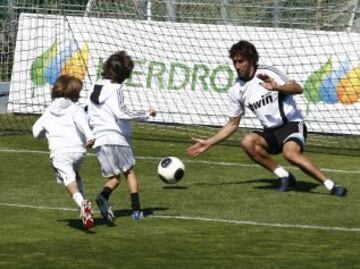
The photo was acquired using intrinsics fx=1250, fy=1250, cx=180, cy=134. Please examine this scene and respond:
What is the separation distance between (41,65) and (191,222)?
34.0 feet

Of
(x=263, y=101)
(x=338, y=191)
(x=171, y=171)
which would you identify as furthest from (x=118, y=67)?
(x=338, y=191)

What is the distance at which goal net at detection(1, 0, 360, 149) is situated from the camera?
2044 cm

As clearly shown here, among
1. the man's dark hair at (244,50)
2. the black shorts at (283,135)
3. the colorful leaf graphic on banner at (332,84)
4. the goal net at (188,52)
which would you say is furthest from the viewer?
the goal net at (188,52)

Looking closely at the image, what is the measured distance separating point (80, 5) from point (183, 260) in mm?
12825

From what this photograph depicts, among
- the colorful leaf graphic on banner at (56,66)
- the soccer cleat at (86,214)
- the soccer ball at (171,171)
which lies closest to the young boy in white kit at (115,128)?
the soccer cleat at (86,214)

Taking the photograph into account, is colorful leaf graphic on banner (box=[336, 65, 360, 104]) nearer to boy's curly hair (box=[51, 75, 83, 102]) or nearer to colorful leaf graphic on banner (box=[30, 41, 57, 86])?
colorful leaf graphic on banner (box=[30, 41, 57, 86])

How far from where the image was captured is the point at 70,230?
39.0ft

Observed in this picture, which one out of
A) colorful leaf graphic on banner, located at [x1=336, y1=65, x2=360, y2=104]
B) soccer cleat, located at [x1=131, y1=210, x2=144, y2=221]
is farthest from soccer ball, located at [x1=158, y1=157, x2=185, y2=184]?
colorful leaf graphic on banner, located at [x1=336, y1=65, x2=360, y2=104]

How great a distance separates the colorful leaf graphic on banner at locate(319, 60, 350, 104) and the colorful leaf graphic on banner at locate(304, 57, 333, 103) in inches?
2.7

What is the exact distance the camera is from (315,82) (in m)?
20.5

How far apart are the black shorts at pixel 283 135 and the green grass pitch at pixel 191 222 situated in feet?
1.73

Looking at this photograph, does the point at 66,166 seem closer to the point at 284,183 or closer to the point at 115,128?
the point at 115,128

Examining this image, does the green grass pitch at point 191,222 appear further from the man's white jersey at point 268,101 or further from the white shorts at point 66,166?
the man's white jersey at point 268,101

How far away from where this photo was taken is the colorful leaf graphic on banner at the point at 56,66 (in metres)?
22.0
